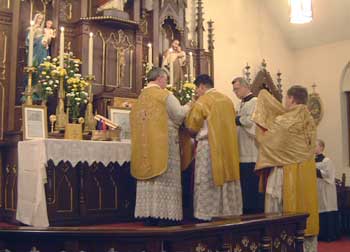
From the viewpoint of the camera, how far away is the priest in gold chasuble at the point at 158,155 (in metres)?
5.54

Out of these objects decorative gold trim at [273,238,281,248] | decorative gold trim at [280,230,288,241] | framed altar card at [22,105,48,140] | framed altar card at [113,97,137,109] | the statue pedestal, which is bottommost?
decorative gold trim at [273,238,281,248]

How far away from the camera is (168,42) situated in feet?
29.1

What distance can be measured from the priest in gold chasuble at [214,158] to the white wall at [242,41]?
4648mm

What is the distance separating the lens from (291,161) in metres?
5.07

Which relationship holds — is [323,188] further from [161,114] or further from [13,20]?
[13,20]

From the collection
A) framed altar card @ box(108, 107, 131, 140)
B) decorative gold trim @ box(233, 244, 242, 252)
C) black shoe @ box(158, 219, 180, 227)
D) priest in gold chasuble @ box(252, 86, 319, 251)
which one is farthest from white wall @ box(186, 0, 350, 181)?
decorative gold trim @ box(233, 244, 242, 252)

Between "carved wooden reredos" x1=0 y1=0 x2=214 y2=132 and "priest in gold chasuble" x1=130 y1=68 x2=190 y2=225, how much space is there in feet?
5.67

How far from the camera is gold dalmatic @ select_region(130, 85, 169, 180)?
554 centimetres

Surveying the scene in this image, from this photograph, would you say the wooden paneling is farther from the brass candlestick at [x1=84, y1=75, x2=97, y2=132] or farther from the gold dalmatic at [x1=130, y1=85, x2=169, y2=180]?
the gold dalmatic at [x1=130, y1=85, x2=169, y2=180]

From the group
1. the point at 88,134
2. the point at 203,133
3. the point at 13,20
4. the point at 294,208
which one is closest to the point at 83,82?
the point at 88,134

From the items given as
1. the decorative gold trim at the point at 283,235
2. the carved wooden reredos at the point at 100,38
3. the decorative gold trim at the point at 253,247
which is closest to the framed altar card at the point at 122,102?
the carved wooden reredos at the point at 100,38

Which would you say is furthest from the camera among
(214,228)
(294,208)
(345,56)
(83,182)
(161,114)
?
(345,56)

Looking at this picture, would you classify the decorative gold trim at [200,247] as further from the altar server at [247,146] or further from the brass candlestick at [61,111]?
the brass candlestick at [61,111]

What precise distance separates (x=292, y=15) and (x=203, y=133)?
337 cm
